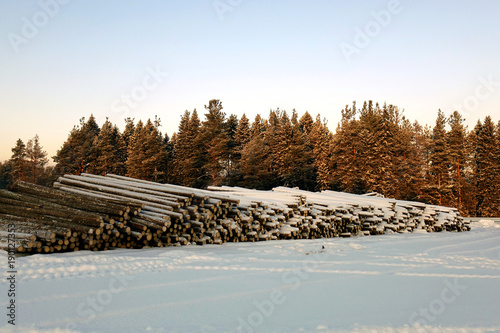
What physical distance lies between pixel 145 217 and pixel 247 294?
4393 mm

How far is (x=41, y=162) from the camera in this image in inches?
1821

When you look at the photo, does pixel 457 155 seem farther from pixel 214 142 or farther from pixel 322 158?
pixel 214 142

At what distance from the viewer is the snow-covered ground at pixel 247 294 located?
129 inches

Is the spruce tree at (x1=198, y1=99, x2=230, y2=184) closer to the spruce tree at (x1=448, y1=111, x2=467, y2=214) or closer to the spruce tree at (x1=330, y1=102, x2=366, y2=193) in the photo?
the spruce tree at (x1=330, y1=102, x2=366, y2=193)

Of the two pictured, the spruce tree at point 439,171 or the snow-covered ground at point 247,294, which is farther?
the spruce tree at point 439,171

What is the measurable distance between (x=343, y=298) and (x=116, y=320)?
2735 mm

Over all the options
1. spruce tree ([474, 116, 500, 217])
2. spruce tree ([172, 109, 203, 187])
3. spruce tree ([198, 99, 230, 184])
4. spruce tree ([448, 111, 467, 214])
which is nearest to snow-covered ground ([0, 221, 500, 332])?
spruce tree ([198, 99, 230, 184])

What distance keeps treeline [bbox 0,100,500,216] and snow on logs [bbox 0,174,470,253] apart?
23.4 m

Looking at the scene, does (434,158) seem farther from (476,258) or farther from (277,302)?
(277,302)

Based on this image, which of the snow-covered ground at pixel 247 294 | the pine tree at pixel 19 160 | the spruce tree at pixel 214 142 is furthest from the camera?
the pine tree at pixel 19 160

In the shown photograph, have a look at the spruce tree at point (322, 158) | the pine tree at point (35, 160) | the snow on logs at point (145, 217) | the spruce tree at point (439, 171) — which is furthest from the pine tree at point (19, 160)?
the spruce tree at point (439, 171)

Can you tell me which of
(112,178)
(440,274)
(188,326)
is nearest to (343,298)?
(188,326)

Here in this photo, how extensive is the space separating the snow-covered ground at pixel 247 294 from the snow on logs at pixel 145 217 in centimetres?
63

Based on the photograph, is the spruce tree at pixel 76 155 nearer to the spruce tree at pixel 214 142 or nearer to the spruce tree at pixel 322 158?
the spruce tree at pixel 214 142
